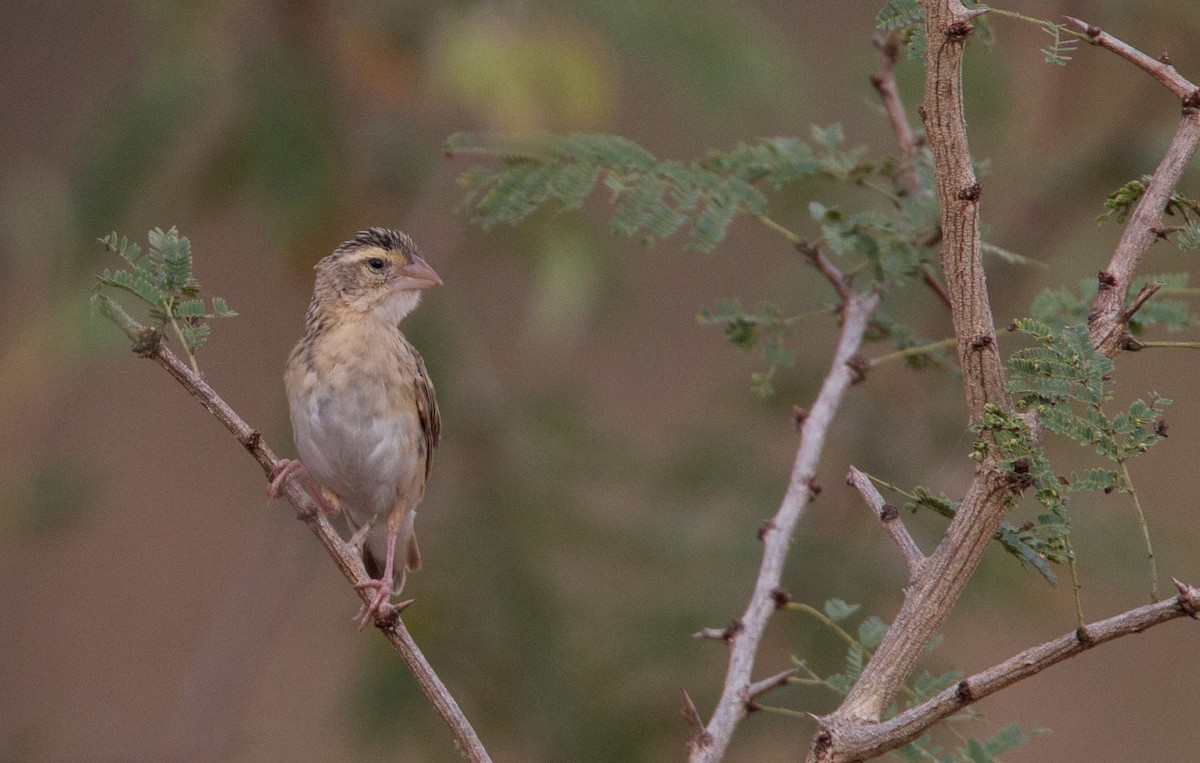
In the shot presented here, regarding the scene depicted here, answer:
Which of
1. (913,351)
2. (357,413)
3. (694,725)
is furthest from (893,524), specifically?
(357,413)

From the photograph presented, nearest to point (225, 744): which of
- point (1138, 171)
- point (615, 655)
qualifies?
point (615, 655)

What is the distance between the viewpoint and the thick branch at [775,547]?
7.33 ft

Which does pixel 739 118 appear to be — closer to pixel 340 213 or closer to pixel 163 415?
pixel 340 213

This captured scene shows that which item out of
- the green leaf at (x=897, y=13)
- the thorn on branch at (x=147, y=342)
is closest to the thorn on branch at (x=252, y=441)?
the thorn on branch at (x=147, y=342)

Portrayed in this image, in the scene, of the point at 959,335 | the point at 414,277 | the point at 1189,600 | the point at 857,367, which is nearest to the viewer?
the point at 1189,600

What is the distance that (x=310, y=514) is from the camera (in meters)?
2.24

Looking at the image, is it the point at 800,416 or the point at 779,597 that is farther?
the point at 800,416

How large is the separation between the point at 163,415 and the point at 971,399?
7.47 metres

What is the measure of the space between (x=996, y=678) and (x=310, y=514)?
42.5 inches

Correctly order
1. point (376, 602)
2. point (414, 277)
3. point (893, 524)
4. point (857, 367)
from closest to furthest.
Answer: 1. point (893, 524)
2. point (376, 602)
3. point (857, 367)
4. point (414, 277)

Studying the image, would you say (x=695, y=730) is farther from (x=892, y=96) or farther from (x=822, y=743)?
(x=892, y=96)

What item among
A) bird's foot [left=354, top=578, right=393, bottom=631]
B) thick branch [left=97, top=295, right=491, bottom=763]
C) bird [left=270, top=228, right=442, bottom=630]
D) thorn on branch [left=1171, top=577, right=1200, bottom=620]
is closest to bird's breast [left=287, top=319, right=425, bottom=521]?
bird [left=270, top=228, right=442, bottom=630]

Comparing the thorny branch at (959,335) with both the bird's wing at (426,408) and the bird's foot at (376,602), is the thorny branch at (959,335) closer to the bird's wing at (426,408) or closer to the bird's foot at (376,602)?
the bird's foot at (376,602)

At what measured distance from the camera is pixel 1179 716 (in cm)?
848
